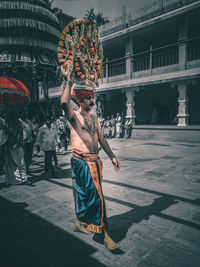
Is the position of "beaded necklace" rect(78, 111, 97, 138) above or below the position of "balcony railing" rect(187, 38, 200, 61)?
below

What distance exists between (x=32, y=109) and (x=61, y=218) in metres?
11.5

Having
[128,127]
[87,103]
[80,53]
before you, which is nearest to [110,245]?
[87,103]

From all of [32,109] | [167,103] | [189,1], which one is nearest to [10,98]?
[32,109]

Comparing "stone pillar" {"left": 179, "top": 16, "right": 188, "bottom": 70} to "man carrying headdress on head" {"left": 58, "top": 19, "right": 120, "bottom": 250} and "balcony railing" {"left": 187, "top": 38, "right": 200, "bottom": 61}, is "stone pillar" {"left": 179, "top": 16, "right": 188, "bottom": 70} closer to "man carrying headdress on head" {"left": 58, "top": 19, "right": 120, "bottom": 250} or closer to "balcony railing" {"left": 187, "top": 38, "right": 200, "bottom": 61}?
"balcony railing" {"left": 187, "top": 38, "right": 200, "bottom": 61}

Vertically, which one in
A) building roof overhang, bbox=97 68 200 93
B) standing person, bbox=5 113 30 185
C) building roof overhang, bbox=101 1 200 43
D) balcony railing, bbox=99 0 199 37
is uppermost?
balcony railing, bbox=99 0 199 37

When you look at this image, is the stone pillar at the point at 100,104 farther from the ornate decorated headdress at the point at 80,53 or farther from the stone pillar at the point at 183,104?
the ornate decorated headdress at the point at 80,53

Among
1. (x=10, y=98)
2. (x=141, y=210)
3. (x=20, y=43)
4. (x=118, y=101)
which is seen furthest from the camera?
(x=118, y=101)

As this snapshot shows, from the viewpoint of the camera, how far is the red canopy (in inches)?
230

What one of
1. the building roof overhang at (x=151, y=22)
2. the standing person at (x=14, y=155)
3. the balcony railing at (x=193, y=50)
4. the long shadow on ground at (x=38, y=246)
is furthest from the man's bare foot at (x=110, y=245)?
the building roof overhang at (x=151, y=22)

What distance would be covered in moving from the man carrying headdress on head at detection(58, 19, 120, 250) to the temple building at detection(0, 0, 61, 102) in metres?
8.47

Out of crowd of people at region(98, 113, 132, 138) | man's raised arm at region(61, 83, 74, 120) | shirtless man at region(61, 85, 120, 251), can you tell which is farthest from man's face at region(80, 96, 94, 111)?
crowd of people at region(98, 113, 132, 138)

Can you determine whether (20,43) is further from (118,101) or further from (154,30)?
(118,101)

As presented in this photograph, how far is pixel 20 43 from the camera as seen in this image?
988 centimetres

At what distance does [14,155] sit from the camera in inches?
197
